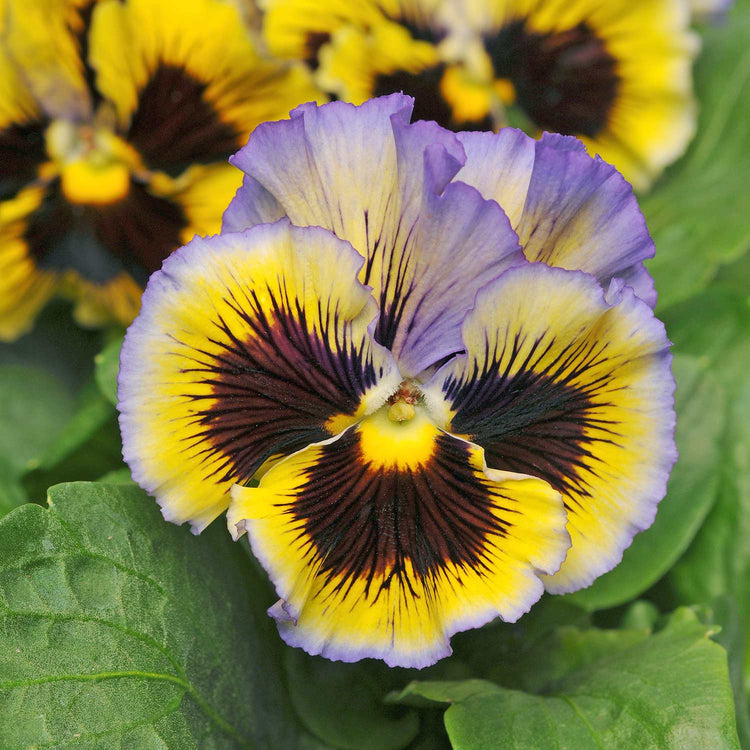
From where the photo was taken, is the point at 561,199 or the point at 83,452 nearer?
the point at 561,199

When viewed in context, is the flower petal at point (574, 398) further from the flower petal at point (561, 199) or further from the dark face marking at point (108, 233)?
the dark face marking at point (108, 233)

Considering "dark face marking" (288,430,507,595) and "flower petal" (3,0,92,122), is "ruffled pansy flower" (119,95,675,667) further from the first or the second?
"flower petal" (3,0,92,122)

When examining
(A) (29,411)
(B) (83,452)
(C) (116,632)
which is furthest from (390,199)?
(A) (29,411)

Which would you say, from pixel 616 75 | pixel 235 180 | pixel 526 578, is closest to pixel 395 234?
pixel 526 578

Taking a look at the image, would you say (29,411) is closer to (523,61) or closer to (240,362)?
(240,362)

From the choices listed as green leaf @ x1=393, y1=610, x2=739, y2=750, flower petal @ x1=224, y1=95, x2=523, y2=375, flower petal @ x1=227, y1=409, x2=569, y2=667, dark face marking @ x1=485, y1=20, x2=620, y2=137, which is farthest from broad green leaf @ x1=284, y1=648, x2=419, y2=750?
dark face marking @ x1=485, y1=20, x2=620, y2=137
